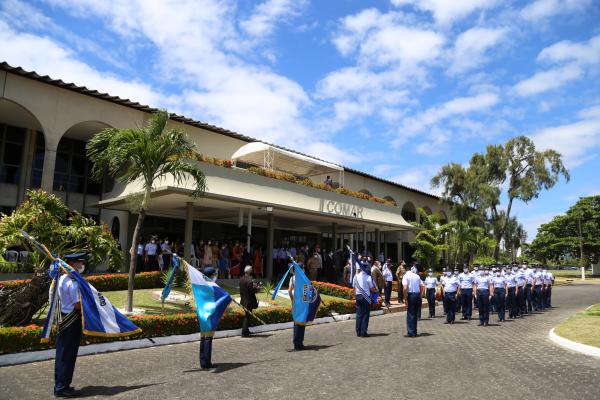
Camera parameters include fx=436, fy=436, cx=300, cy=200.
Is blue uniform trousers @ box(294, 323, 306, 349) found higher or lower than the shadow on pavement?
higher

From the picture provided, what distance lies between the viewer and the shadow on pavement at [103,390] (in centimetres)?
620

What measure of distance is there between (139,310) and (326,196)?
12980mm

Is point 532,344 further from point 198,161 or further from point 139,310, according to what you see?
point 198,161

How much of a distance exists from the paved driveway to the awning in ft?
42.1

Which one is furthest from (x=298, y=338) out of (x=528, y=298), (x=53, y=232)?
(x=528, y=298)

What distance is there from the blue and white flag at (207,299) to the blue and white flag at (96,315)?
3.96 ft

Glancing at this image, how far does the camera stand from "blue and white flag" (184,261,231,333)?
25.9ft

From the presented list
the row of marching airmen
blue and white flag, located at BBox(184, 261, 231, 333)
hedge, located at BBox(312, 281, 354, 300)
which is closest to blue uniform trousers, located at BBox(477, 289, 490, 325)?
the row of marching airmen

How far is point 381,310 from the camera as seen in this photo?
17.6 metres

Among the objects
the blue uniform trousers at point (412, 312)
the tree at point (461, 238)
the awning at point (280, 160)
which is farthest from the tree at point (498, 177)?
the blue uniform trousers at point (412, 312)

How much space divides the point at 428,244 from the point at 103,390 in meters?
27.7

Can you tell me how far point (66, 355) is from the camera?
20.6 feet

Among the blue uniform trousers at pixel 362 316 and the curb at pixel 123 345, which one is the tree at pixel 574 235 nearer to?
the blue uniform trousers at pixel 362 316

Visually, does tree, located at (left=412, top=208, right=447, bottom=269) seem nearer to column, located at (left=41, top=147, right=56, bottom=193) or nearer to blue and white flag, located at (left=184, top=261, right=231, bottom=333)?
column, located at (left=41, top=147, right=56, bottom=193)
